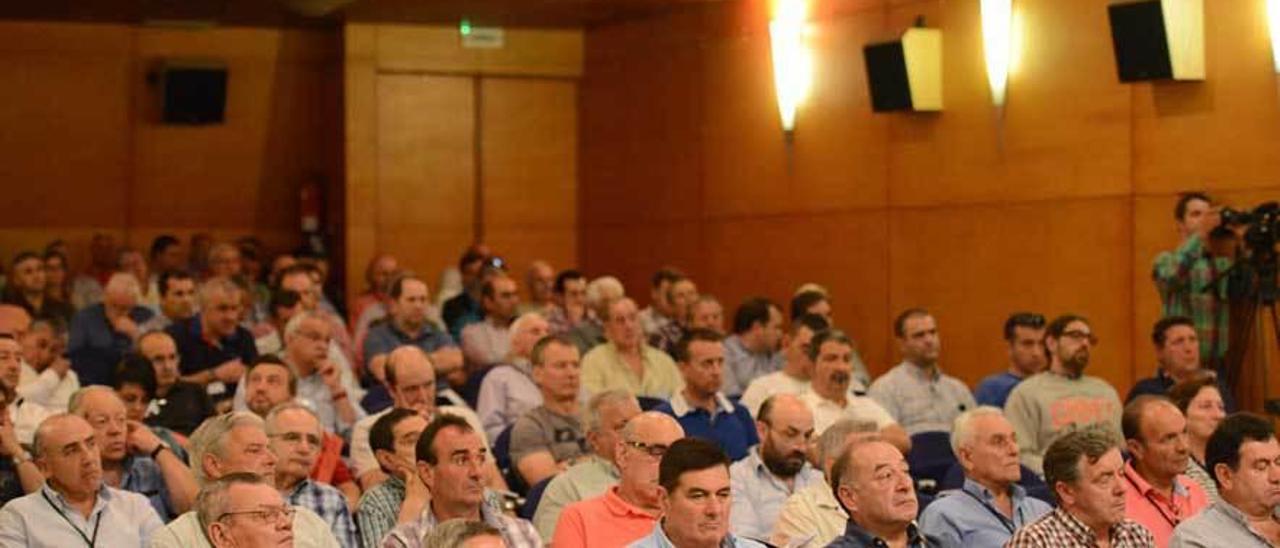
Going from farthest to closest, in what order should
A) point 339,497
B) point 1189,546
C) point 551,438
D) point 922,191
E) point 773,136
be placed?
point 773,136, point 922,191, point 551,438, point 339,497, point 1189,546

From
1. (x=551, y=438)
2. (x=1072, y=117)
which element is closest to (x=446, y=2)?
(x=1072, y=117)

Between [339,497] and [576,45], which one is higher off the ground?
[576,45]

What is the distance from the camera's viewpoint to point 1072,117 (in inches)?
336

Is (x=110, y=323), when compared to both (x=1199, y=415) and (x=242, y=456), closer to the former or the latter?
(x=242, y=456)

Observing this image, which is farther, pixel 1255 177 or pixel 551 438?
pixel 1255 177

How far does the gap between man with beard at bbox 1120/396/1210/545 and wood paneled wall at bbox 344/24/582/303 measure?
6.95 metres

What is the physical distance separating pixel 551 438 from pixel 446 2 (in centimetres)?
487

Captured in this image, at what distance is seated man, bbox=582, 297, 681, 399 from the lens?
26.7 feet

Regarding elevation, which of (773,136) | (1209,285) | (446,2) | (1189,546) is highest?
(446,2)

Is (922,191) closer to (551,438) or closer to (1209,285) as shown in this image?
(1209,285)

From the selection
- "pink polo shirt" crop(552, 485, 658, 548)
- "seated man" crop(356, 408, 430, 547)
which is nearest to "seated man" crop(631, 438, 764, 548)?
"pink polo shirt" crop(552, 485, 658, 548)

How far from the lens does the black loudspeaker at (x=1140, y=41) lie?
7.77 m

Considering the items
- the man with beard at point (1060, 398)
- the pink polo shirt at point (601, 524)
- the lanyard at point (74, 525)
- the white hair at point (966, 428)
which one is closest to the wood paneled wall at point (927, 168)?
the man with beard at point (1060, 398)

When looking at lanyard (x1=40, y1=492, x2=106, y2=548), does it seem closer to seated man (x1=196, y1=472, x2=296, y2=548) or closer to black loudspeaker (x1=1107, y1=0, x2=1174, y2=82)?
seated man (x1=196, y1=472, x2=296, y2=548)
